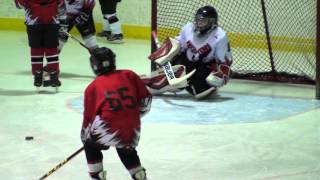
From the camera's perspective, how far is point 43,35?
5652mm

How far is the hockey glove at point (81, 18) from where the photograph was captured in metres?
6.41

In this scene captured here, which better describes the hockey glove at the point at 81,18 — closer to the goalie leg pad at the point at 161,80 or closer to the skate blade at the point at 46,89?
the skate blade at the point at 46,89

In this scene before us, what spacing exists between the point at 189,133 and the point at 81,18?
2.22 m

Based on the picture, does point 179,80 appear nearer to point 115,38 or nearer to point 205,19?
point 205,19

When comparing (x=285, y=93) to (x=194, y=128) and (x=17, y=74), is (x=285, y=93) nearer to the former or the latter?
(x=194, y=128)

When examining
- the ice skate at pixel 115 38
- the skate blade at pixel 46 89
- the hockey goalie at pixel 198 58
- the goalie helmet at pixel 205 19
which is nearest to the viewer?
the goalie helmet at pixel 205 19

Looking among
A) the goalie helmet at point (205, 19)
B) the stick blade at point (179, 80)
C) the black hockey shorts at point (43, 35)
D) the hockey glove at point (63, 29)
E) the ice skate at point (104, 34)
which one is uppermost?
the goalie helmet at point (205, 19)

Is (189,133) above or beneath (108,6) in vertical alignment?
above

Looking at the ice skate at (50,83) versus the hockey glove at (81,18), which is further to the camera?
the hockey glove at (81,18)

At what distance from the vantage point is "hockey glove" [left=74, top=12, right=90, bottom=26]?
6.41 m

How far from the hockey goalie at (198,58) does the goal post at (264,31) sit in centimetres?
56

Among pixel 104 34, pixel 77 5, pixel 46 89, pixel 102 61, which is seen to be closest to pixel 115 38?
pixel 104 34

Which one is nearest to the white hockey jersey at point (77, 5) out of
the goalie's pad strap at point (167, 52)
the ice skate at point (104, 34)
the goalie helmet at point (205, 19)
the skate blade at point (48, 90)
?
the skate blade at point (48, 90)

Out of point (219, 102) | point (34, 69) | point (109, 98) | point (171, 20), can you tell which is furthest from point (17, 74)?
point (109, 98)
